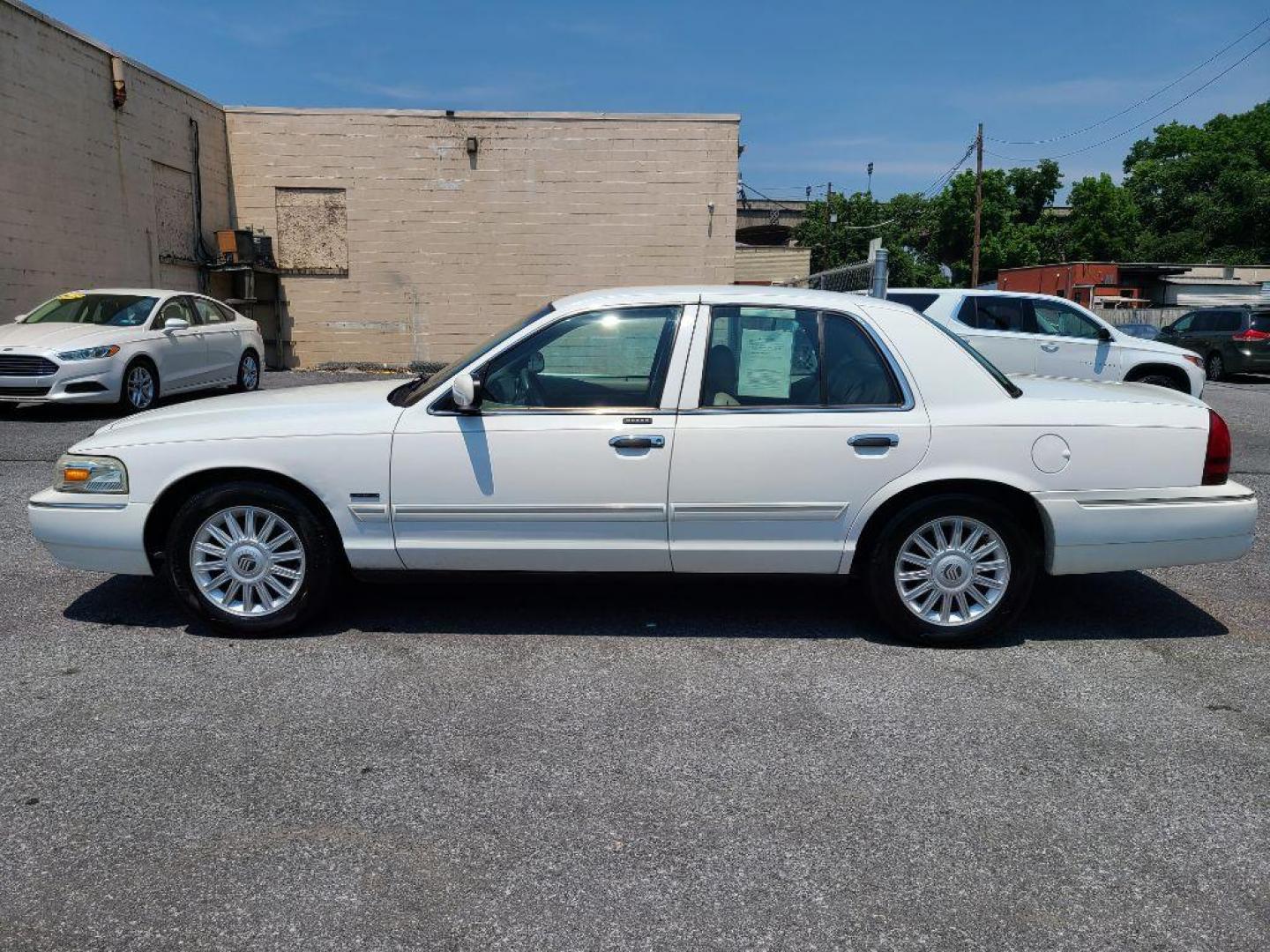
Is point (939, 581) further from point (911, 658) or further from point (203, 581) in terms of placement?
point (203, 581)

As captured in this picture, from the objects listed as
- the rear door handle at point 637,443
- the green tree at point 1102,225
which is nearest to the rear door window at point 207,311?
the rear door handle at point 637,443

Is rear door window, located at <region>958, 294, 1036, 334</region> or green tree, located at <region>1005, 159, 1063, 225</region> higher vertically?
green tree, located at <region>1005, 159, 1063, 225</region>

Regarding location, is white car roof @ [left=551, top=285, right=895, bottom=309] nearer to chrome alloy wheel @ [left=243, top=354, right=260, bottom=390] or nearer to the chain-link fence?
the chain-link fence

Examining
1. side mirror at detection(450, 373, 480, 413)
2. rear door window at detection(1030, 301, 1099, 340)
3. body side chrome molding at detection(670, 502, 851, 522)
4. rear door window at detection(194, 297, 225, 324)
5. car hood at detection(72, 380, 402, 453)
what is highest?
rear door window at detection(194, 297, 225, 324)

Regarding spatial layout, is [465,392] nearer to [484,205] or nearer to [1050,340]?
[1050,340]

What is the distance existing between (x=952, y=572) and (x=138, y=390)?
1037 centimetres

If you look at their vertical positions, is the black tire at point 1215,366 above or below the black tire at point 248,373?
below

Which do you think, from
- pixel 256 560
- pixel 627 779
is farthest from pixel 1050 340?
pixel 627 779

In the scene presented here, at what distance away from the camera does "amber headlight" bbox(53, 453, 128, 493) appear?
4500 millimetres

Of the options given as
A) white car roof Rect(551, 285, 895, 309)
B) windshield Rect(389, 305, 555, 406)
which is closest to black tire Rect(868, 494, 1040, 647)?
white car roof Rect(551, 285, 895, 309)

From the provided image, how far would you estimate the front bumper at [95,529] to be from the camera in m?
4.50

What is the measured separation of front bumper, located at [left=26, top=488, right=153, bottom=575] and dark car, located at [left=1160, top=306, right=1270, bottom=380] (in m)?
22.1

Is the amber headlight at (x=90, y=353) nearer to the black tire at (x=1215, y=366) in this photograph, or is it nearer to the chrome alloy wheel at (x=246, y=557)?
the chrome alloy wheel at (x=246, y=557)

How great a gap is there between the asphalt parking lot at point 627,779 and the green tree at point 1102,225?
5824cm
